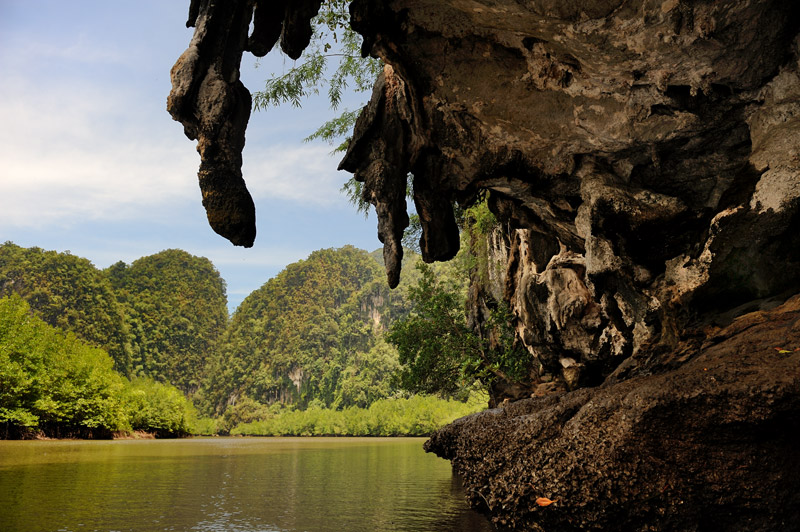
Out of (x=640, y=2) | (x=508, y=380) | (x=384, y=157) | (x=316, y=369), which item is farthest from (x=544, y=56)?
(x=316, y=369)

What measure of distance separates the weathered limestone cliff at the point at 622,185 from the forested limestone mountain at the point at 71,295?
52104 mm

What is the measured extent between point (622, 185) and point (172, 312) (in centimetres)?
6807

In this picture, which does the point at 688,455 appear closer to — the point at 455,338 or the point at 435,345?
the point at 455,338

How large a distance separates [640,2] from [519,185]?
3281 mm

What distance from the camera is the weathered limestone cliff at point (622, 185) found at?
385 centimetres

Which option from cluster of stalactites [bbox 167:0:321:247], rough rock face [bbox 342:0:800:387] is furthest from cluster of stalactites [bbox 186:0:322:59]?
rough rock face [bbox 342:0:800:387]

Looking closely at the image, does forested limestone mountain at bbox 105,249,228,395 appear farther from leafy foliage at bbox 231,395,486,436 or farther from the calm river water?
the calm river water

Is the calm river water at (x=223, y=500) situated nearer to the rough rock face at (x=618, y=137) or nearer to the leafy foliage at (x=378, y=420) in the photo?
the rough rock face at (x=618, y=137)

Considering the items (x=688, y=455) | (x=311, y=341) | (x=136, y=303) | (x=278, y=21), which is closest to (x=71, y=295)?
(x=136, y=303)

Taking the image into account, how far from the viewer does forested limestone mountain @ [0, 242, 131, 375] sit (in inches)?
1989

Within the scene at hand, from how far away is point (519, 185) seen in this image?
8055 millimetres

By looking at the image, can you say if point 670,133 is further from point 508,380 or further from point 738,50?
point 508,380

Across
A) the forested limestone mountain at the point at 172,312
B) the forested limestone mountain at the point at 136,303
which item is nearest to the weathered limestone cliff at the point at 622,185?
the forested limestone mountain at the point at 136,303

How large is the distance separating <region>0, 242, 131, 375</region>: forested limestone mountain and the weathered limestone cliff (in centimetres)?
5210
